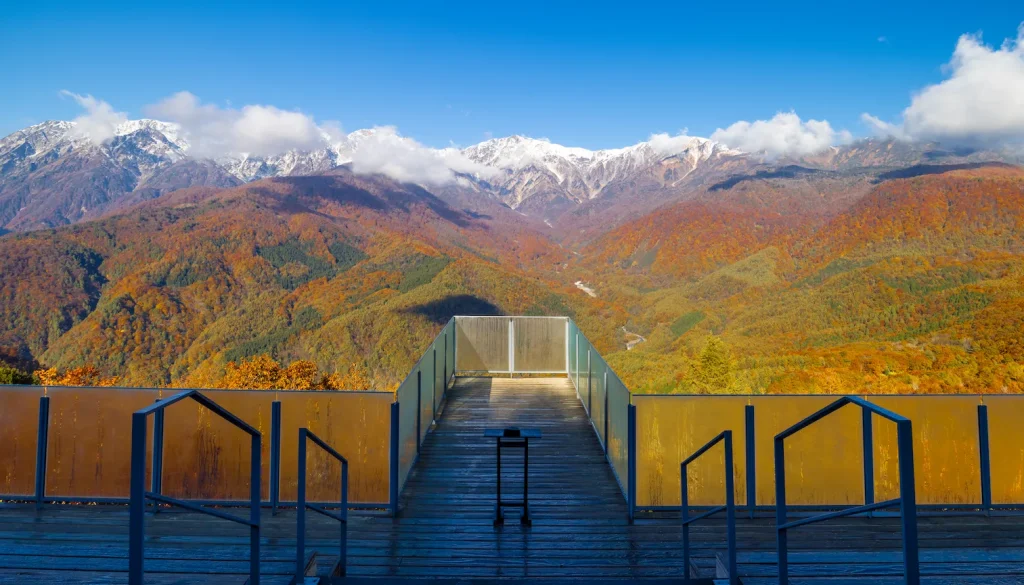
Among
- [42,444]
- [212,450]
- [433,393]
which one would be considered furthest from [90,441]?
[433,393]

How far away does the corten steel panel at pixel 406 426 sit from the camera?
5.66 meters

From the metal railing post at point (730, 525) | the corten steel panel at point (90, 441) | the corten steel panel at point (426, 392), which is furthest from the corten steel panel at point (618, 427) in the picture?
the corten steel panel at point (90, 441)

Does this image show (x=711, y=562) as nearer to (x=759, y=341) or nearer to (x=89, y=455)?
(x=89, y=455)

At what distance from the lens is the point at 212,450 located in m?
5.36

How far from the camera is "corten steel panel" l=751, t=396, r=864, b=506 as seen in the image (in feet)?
A: 17.8

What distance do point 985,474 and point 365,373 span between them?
62.3m

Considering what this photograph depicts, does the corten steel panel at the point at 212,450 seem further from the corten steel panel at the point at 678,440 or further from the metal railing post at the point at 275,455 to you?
the corten steel panel at the point at 678,440

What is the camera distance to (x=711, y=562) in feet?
14.0

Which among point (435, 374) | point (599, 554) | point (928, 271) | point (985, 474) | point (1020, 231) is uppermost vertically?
point (1020, 231)

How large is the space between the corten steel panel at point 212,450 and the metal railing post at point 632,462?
3.05 meters

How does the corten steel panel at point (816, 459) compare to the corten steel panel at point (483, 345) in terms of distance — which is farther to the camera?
the corten steel panel at point (483, 345)

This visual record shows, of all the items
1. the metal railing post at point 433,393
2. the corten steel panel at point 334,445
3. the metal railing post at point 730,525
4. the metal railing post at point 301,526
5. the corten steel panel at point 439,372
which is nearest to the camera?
the metal railing post at point 730,525

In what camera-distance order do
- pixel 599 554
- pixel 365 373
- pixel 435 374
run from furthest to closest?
pixel 365 373, pixel 435 374, pixel 599 554

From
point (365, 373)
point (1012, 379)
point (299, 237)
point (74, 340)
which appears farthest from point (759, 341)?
point (299, 237)
